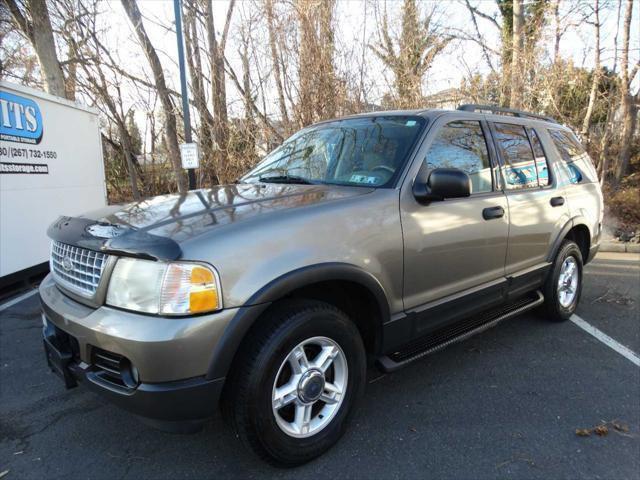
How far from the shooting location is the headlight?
1.94 m

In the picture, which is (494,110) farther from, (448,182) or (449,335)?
(449,335)

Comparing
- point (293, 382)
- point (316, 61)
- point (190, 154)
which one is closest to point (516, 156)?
point (293, 382)

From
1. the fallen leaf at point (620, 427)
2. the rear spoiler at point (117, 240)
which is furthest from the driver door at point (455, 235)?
the rear spoiler at point (117, 240)

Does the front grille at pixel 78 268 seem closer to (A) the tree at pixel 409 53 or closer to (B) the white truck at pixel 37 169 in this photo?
(B) the white truck at pixel 37 169

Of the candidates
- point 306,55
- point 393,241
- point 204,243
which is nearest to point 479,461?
point 393,241

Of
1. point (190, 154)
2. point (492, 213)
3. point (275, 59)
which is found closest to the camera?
point (492, 213)

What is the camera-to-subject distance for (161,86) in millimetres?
11930

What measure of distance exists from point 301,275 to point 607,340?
3362 millimetres

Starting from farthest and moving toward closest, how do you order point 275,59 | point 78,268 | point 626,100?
1. point 626,100
2. point 275,59
3. point 78,268

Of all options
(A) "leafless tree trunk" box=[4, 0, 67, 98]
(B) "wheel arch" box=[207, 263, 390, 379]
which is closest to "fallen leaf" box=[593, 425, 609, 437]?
(B) "wheel arch" box=[207, 263, 390, 379]

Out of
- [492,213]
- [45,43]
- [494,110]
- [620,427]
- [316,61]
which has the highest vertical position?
[45,43]

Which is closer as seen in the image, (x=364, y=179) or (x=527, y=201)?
(x=364, y=179)

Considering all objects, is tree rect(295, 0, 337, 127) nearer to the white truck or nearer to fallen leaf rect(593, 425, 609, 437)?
the white truck

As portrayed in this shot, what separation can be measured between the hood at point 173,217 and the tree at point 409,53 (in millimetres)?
7873
